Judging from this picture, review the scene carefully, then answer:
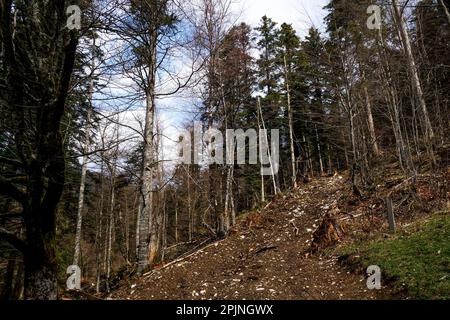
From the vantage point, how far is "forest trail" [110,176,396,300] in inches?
265

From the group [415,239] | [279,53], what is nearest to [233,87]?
[415,239]

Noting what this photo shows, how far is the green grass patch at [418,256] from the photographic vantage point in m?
5.16

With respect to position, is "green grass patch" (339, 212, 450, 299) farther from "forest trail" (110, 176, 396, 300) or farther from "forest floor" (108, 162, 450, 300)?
"forest trail" (110, 176, 396, 300)

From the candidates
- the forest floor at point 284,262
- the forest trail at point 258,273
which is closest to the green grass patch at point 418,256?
the forest floor at point 284,262

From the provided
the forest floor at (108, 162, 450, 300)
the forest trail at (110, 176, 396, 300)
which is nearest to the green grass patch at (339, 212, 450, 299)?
the forest floor at (108, 162, 450, 300)

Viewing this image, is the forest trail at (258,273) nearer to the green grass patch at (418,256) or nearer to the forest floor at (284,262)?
the forest floor at (284,262)

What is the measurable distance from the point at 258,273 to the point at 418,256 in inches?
144

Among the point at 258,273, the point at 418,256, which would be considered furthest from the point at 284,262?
the point at 418,256

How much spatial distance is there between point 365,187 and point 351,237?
4.84 m

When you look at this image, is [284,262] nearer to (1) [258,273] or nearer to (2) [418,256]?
(1) [258,273]

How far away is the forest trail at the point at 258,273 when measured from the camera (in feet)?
22.1

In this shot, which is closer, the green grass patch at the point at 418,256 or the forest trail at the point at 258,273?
the green grass patch at the point at 418,256

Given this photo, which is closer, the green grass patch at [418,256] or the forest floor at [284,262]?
the green grass patch at [418,256]

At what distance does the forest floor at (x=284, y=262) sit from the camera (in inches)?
269
